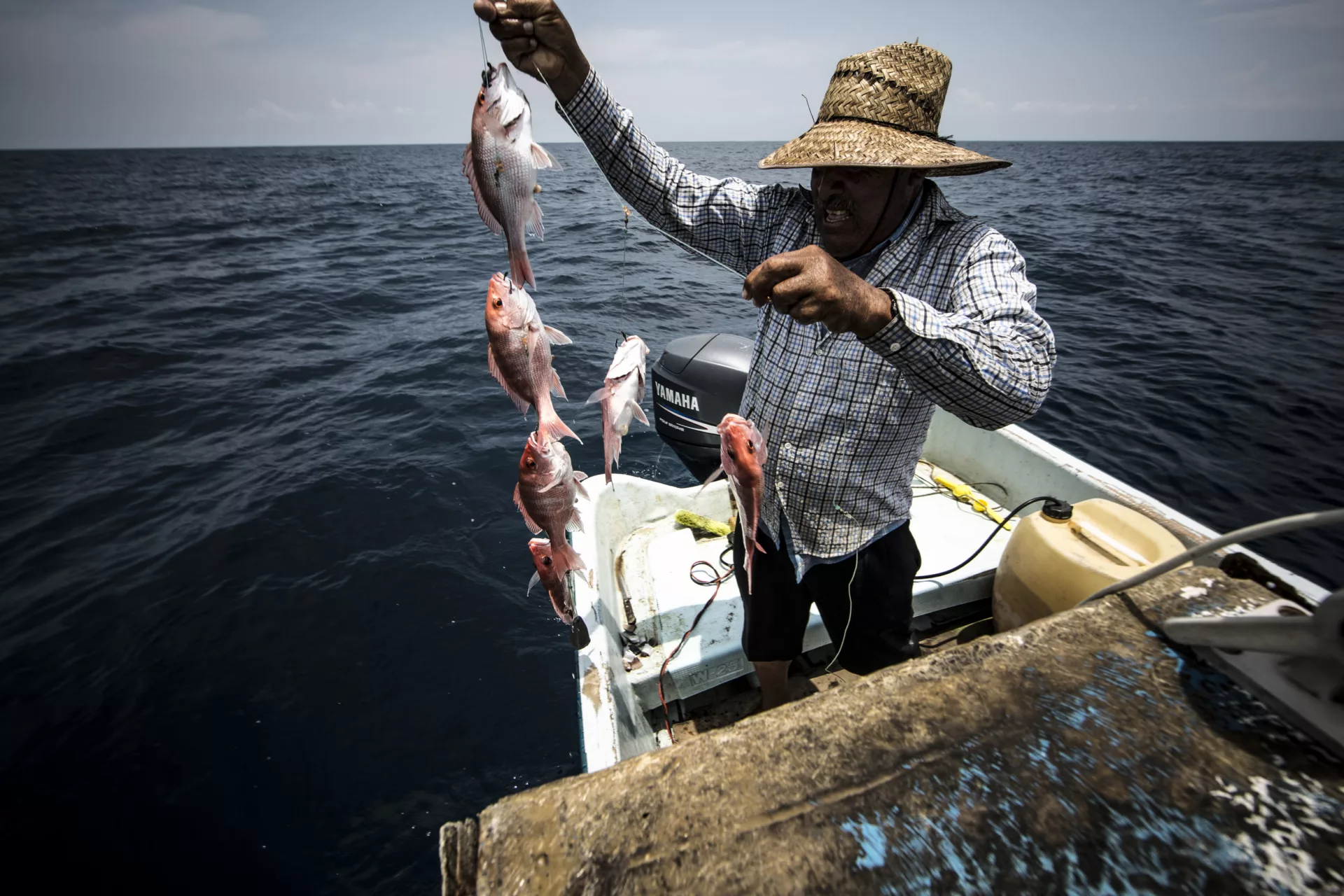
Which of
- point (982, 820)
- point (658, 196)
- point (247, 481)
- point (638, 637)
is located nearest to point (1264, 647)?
point (982, 820)

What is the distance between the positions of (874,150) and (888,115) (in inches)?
10.6

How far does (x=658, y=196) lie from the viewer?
2.63 metres

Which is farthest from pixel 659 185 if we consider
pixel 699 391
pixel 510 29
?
pixel 699 391

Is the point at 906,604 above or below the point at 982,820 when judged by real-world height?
below

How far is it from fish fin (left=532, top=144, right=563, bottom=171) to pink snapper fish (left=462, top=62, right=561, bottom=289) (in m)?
0.02

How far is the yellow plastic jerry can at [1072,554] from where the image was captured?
3084 mm

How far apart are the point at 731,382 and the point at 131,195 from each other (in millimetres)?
51740

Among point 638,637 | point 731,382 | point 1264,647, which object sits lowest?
point 638,637

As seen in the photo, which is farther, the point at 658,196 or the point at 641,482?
the point at 641,482

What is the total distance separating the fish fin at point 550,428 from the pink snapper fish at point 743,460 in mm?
569

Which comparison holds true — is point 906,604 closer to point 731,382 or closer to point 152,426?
point 731,382

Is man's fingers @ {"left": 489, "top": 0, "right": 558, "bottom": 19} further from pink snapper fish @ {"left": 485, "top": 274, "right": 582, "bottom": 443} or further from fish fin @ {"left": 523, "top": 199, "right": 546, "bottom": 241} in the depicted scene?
pink snapper fish @ {"left": 485, "top": 274, "right": 582, "bottom": 443}

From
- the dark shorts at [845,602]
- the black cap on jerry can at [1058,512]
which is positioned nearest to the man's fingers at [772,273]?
the dark shorts at [845,602]

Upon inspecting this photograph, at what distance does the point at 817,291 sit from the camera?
1547mm
